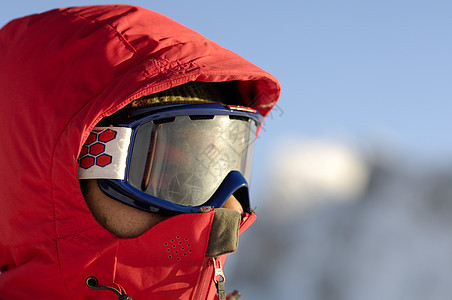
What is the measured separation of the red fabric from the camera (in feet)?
6.33

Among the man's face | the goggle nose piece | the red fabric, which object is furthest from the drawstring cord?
the goggle nose piece

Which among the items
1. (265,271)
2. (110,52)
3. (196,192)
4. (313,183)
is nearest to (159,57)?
(110,52)

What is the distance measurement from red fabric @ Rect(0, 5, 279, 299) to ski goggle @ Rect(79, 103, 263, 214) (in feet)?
0.34

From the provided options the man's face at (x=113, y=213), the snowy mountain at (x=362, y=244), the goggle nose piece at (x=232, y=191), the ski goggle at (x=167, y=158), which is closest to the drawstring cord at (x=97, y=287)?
the man's face at (x=113, y=213)

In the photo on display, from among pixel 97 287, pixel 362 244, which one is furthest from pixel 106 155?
pixel 362 244

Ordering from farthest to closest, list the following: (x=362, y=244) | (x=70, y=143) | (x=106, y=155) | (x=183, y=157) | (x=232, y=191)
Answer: (x=362, y=244)
(x=232, y=191)
(x=183, y=157)
(x=106, y=155)
(x=70, y=143)

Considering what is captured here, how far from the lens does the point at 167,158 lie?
2.07m

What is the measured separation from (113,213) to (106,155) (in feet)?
0.71

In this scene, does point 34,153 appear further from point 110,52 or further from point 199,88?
point 199,88

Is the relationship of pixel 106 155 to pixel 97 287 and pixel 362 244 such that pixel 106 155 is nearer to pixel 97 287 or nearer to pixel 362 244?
pixel 97 287

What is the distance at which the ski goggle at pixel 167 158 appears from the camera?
1996 mm

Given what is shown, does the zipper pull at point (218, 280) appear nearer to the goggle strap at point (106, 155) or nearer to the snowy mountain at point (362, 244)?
the goggle strap at point (106, 155)

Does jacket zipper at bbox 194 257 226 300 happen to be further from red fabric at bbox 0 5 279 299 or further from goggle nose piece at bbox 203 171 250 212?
goggle nose piece at bbox 203 171 250 212

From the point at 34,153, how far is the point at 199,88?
70cm
